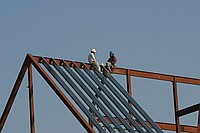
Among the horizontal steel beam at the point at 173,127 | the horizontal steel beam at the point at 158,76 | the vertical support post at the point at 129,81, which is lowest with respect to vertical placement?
the horizontal steel beam at the point at 173,127

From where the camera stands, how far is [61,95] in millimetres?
17328

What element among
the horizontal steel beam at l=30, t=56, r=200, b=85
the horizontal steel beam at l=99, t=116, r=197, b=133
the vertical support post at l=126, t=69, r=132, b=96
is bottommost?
the horizontal steel beam at l=99, t=116, r=197, b=133

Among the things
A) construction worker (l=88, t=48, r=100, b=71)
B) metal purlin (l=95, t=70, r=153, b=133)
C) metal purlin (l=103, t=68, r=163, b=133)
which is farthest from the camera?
construction worker (l=88, t=48, r=100, b=71)

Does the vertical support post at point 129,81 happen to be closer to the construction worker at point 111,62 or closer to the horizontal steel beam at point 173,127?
the construction worker at point 111,62

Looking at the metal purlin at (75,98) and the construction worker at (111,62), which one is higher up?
the construction worker at (111,62)

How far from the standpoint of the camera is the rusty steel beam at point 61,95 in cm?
1661

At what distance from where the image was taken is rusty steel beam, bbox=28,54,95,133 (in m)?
16.6

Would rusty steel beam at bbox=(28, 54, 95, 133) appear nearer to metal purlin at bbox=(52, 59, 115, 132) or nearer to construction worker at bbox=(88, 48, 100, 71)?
metal purlin at bbox=(52, 59, 115, 132)

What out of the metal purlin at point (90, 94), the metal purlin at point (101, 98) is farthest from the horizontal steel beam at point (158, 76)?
the metal purlin at point (90, 94)

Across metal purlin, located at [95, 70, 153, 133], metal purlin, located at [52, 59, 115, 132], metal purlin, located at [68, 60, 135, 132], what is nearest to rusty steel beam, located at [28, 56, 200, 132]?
metal purlin, located at [95, 70, 153, 133]

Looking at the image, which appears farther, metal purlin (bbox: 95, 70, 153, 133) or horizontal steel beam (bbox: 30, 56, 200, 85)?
horizontal steel beam (bbox: 30, 56, 200, 85)

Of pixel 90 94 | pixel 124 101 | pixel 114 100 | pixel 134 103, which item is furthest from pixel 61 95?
pixel 134 103

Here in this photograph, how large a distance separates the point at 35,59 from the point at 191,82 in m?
6.41

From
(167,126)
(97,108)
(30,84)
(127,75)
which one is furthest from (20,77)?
(167,126)
